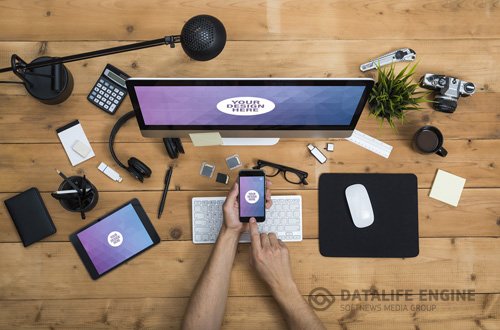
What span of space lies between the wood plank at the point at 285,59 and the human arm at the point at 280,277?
56 cm

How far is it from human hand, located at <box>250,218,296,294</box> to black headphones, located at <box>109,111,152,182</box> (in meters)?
0.38

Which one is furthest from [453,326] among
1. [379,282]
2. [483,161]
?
[483,161]

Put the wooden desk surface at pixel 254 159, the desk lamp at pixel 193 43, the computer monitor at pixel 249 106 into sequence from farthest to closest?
A: the wooden desk surface at pixel 254 159 → the computer monitor at pixel 249 106 → the desk lamp at pixel 193 43

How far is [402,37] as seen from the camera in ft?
4.51

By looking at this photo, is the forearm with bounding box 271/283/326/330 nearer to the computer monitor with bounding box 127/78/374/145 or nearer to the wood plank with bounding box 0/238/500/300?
the wood plank with bounding box 0/238/500/300

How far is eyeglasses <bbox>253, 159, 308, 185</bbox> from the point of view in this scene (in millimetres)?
1293

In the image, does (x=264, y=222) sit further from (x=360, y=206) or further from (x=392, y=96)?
(x=392, y=96)

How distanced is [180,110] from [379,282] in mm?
846

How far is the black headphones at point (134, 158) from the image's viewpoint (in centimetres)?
125

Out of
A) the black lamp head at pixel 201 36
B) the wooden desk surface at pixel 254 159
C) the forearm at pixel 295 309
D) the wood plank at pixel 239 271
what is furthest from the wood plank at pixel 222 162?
the black lamp head at pixel 201 36

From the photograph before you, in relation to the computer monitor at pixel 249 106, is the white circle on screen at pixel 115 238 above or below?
below

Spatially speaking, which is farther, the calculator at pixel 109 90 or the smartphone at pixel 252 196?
the calculator at pixel 109 90

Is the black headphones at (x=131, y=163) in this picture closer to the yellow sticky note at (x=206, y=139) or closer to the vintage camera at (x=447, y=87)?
the yellow sticky note at (x=206, y=139)

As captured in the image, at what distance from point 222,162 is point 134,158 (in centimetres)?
29
